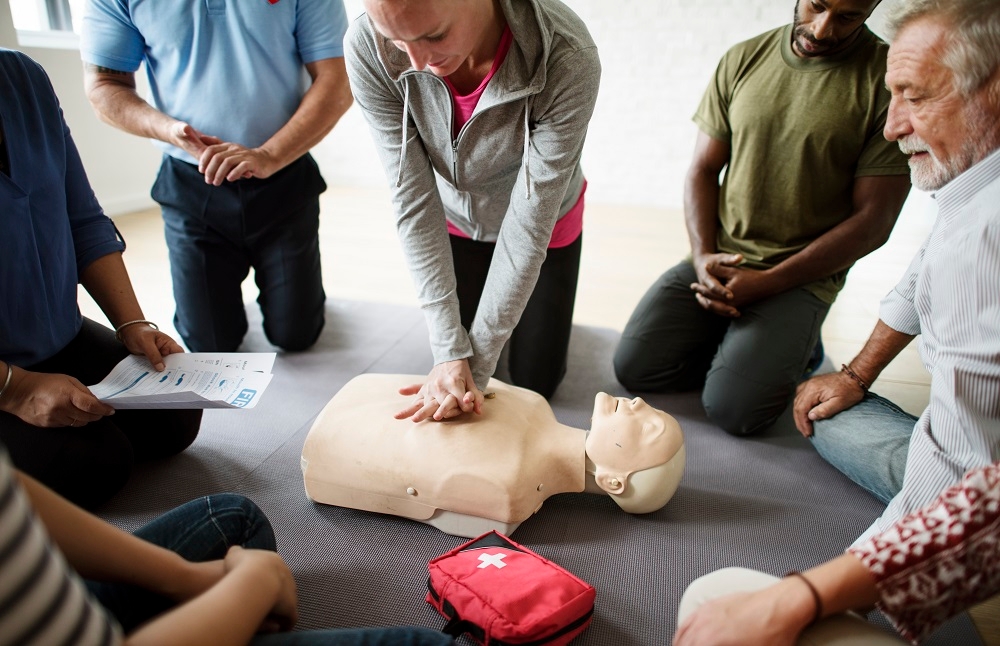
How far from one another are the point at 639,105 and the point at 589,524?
129 inches

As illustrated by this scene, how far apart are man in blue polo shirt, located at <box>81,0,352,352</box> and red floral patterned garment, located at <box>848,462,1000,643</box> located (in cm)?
170

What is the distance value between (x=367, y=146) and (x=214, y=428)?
10.6ft

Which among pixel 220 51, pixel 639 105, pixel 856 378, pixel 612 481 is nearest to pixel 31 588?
pixel 612 481

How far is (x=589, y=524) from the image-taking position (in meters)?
1.41

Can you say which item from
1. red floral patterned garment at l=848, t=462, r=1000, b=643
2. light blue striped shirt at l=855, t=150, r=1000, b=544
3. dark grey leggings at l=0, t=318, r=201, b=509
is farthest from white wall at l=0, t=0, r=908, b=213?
red floral patterned garment at l=848, t=462, r=1000, b=643

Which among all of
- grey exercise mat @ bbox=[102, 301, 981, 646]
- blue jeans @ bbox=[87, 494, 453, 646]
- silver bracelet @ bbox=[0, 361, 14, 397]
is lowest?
grey exercise mat @ bbox=[102, 301, 981, 646]

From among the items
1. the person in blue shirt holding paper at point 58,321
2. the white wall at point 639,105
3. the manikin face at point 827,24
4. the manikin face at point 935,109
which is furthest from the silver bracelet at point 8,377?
the white wall at point 639,105

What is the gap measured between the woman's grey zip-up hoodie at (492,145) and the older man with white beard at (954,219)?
0.57 m

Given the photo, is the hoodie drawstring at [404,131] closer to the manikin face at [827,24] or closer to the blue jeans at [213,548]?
the blue jeans at [213,548]

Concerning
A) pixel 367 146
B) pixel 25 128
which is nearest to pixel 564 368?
pixel 25 128

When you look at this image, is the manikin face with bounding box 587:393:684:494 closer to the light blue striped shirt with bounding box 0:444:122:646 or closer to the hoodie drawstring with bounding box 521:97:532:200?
the hoodie drawstring with bounding box 521:97:532:200

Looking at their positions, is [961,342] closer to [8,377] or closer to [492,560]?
[492,560]

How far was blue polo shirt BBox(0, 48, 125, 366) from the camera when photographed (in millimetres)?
1262

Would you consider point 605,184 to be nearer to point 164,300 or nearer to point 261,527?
point 164,300
